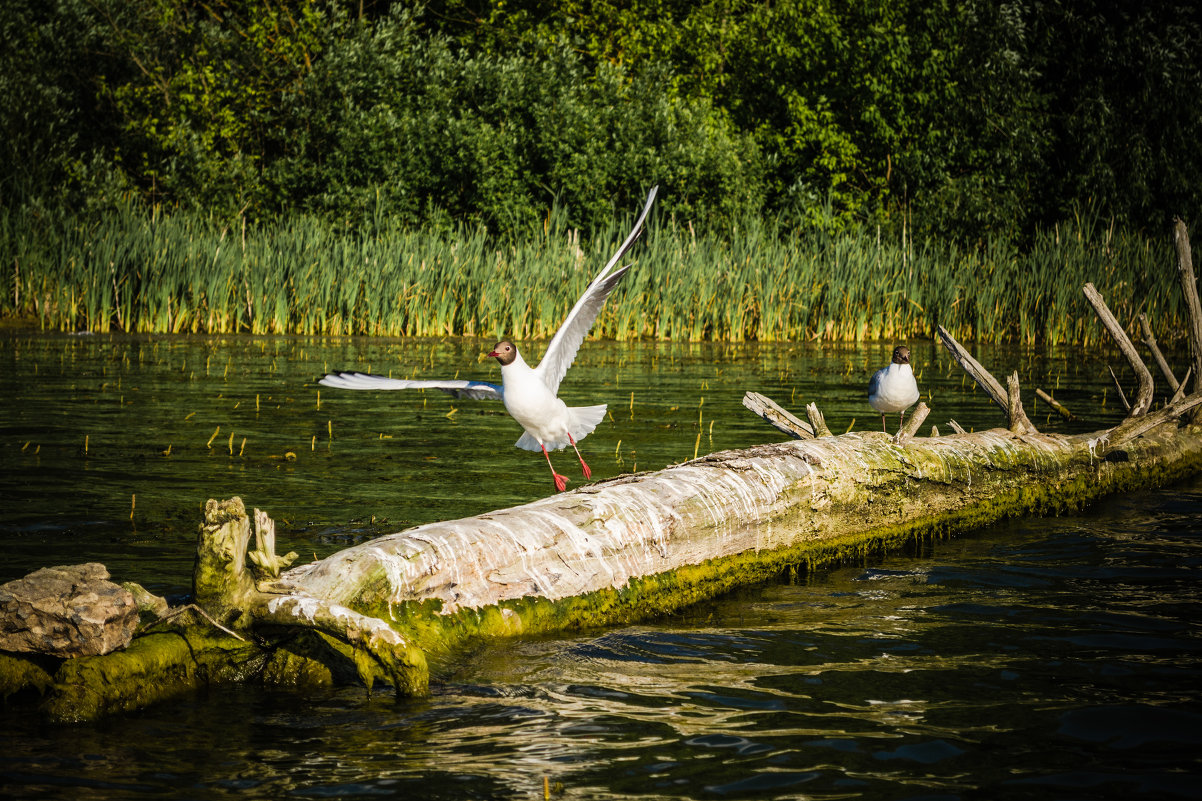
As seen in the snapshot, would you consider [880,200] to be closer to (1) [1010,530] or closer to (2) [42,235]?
(2) [42,235]

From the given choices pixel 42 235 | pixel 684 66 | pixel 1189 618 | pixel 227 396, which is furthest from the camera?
pixel 684 66

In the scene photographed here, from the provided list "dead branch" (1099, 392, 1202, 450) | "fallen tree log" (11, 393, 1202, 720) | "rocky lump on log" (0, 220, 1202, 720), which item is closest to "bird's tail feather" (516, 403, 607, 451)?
"rocky lump on log" (0, 220, 1202, 720)

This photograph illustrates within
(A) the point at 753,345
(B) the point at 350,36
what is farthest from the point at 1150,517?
(B) the point at 350,36

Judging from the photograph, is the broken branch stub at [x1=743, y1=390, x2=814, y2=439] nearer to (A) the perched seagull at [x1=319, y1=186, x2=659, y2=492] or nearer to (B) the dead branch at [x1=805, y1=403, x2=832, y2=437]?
(B) the dead branch at [x1=805, y1=403, x2=832, y2=437]

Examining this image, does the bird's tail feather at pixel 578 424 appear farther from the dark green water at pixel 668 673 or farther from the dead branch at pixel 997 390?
the dead branch at pixel 997 390

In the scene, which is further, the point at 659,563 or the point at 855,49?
the point at 855,49

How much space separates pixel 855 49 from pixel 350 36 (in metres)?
13.0

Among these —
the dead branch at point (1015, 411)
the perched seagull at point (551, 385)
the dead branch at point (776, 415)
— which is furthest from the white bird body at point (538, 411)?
the dead branch at point (1015, 411)

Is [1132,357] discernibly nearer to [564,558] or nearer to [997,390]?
[997,390]

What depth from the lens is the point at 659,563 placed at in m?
5.38

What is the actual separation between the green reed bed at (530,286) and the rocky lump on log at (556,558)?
11.9 meters

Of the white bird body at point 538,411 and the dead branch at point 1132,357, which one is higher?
the dead branch at point 1132,357

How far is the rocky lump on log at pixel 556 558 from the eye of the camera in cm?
403

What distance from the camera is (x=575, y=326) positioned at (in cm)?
784
